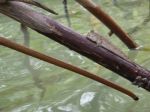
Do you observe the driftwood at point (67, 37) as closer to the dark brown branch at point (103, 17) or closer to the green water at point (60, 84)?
the dark brown branch at point (103, 17)

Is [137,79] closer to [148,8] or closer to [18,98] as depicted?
[18,98]

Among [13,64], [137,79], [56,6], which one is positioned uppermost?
[137,79]

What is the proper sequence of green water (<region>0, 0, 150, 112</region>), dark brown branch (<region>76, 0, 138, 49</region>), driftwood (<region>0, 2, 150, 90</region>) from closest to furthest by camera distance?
1. driftwood (<region>0, 2, 150, 90</region>)
2. dark brown branch (<region>76, 0, 138, 49</region>)
3. green water (<region>0, 0, 150, 112</region>)

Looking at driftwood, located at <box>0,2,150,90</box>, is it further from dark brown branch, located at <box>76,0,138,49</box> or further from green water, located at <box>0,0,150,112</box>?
green water, located at <box>0,0,150,112</box>

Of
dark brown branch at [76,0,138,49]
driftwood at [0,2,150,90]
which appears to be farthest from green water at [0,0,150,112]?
driftwood at [0,2,150,90]

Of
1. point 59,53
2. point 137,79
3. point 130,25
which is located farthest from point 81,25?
point 137,79

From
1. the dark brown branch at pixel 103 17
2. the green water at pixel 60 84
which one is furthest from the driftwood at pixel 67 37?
the green water at pixel 60 84

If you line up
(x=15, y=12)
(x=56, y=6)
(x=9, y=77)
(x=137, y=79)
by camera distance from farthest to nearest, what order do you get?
(x=56, y=6) < (x=9, y=77) < (x=137, y=79) < (x=15, y=12)

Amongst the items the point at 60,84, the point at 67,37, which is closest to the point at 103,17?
the point at 67,37

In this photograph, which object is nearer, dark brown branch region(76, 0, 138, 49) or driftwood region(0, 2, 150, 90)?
driftwood region(0, 2, 150, 90)
